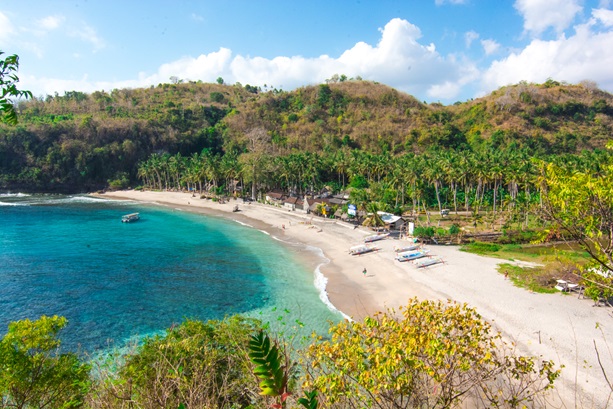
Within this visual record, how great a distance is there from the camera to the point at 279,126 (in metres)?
150

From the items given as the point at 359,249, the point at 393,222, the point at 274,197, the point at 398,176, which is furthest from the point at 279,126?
the point at 359,249

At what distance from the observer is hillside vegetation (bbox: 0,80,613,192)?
117 meters

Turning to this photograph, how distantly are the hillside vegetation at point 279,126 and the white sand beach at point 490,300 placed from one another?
210 feet

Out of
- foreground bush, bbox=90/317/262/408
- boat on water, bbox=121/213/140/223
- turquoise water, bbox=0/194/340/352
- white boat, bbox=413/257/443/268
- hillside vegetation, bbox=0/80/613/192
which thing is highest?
hillside vegetation, bbox=0/80/613/192

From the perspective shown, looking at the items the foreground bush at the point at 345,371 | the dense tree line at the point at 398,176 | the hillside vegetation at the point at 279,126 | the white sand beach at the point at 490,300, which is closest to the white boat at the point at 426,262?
the white sand beach at the point at 490,300

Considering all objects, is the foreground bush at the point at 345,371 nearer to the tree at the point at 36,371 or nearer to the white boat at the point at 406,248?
the tree at the point at 36,371

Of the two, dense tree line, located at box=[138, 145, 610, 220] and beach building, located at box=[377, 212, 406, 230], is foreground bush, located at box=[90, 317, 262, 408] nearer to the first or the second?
beach building, located at box=[377, 212, 406, 230]

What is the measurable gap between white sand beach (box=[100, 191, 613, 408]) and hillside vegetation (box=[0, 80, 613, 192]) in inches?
2517

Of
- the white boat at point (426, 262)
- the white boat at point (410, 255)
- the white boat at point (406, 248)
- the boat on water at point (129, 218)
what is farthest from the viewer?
the boat on water at point (129, 218)

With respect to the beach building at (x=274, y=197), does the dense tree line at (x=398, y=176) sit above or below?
above

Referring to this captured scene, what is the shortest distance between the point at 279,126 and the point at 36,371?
14283 cm

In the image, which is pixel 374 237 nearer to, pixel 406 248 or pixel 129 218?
pixel 406 248

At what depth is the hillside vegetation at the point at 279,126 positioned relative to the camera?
117m

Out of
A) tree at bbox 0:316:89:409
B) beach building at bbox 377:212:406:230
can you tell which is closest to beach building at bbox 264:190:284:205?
beach building at bbox 377:212:406:230
